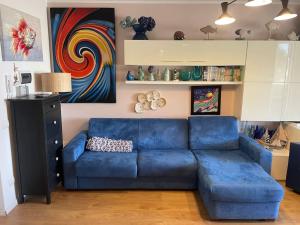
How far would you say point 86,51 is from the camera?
3.48 meters

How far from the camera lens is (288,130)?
11.2ft

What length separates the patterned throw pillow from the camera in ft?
10.5

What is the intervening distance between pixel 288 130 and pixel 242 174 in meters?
1.40

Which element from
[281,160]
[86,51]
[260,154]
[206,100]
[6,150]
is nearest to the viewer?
[6,150]

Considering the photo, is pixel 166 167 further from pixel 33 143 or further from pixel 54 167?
pixel 33 143

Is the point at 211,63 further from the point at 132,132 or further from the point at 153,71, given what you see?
the point at 132,132

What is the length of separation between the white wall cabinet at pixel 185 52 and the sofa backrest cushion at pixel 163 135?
0.89 meters

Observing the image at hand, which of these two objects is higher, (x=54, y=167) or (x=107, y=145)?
(x=107, y=145)

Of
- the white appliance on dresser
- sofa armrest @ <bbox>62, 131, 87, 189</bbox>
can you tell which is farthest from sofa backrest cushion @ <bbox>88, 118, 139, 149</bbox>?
the white appliance on dresser

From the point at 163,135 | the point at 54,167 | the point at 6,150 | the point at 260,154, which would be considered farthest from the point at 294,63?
the point at 6,150

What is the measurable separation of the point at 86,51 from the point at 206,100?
1.96 metres

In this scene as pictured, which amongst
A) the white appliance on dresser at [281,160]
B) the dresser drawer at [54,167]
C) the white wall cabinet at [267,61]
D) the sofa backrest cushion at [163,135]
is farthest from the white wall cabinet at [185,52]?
the dresser drawer at [54,167]

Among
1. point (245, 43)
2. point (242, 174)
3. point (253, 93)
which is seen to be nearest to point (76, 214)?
point (242, 174)

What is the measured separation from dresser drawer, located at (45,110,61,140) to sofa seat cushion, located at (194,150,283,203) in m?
1.79
